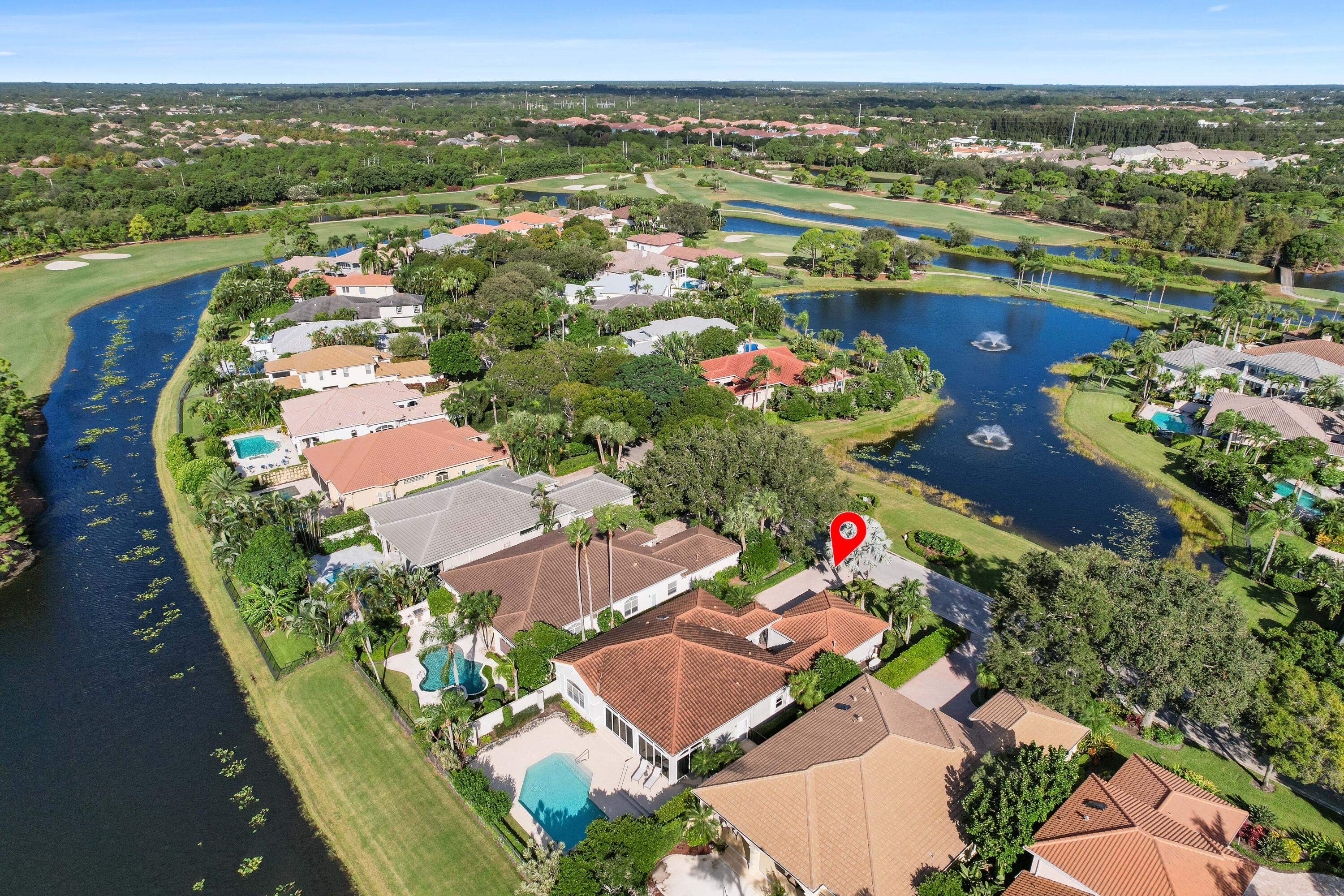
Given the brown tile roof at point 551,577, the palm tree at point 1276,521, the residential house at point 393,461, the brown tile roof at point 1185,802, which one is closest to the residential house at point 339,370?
the residential house at point 393,461

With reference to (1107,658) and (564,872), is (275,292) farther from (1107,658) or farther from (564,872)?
(1107,658)

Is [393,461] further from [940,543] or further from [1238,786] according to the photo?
[1238,786]

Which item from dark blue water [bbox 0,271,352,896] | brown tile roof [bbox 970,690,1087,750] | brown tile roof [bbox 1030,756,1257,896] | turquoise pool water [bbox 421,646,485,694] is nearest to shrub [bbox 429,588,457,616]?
turquoise pool water [bbox 421,646,485,694]

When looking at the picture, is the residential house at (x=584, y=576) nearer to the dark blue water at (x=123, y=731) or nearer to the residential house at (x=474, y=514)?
the residential house at (x=474, y=514)

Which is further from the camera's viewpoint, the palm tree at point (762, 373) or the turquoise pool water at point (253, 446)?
the palm tree at point (762, 373)

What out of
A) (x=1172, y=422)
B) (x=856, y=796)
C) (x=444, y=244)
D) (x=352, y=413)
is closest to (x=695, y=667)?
(x=856, y=796)

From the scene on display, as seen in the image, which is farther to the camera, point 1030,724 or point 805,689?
point 805,689
